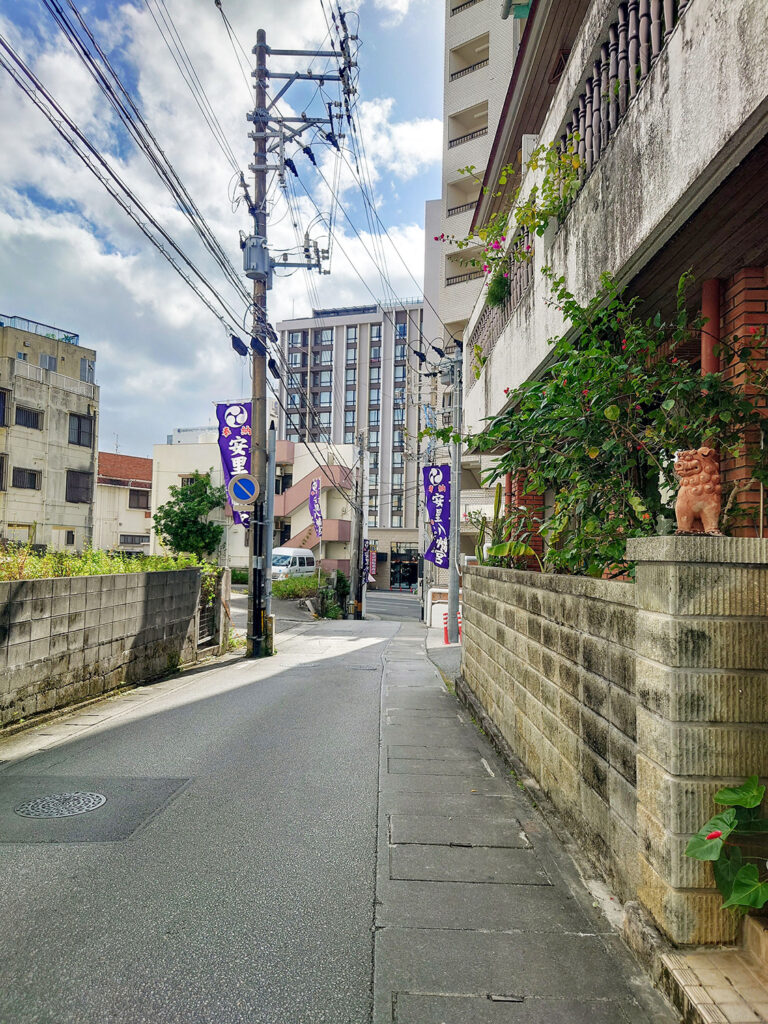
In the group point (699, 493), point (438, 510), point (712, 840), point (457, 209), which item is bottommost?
point (712, 840)

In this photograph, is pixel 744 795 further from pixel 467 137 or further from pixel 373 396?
pixel 373 396

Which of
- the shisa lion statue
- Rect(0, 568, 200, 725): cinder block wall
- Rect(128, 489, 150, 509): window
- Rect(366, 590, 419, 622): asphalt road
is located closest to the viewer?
the shisa lion statue

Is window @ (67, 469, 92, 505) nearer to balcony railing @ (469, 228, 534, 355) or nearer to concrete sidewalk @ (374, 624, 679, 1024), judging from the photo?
balcony railing @ (469, 228, 534, 355)

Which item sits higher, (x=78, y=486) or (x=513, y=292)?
(x=513, y=292)

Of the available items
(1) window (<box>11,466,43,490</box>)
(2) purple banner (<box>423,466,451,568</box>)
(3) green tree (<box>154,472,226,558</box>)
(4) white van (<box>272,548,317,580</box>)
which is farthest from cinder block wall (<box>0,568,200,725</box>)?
(3) green tree (<box>154,472,226,558</box>)

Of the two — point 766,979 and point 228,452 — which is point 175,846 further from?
point 228,452

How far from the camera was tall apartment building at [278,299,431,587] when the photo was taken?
64.7 meters

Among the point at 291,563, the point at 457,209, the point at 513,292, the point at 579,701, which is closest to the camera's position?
the point at 579,701

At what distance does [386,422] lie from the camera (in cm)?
6844

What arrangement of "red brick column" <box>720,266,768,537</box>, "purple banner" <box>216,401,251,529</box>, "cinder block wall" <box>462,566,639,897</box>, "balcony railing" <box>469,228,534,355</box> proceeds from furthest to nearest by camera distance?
"purple banner" <box>216,401,251,529</box>, "balcony railing" <box>469,228,534,355</box>, "red brick column" <box>720,266,768,537</box>, "cinder block wall" <box>462,566,639,897</box>

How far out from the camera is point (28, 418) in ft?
92.5

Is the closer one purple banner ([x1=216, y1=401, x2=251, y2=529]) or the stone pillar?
the stone pillar

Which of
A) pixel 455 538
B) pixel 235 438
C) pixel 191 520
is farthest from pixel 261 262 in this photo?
pixel 191 520

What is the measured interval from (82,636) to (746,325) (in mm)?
8041
